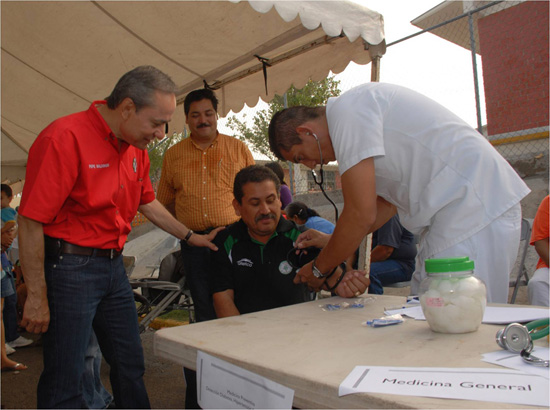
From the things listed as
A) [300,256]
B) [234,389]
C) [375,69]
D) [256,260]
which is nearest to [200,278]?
[256,260]

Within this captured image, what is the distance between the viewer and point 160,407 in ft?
10.7

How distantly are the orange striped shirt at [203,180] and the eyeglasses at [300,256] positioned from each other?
1.05 m

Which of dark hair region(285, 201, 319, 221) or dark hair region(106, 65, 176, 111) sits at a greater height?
dark hair region(106, 65, 176, 111)

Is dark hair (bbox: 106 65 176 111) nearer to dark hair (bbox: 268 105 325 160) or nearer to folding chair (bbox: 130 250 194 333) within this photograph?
dark hair (bbox: 268 105 325 160)

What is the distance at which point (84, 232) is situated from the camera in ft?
6.90

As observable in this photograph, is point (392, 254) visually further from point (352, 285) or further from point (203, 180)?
point (352, 285)

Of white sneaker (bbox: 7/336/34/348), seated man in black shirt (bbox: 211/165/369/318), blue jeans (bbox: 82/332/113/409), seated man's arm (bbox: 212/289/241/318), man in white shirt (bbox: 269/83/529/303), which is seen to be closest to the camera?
man in white shirt (bbox: 269/83/529/303)

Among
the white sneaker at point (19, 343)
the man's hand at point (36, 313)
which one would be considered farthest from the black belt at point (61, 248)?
the white sneaker at point (19, 343)

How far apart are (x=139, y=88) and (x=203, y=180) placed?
126 centimetres

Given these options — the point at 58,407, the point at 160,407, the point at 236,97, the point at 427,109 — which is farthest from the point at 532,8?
the point at 58,407

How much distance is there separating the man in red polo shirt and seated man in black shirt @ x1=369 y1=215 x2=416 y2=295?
2.05 m

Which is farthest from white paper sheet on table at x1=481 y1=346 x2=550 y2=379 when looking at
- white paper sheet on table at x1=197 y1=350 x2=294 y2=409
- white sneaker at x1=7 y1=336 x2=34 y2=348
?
white sneaker at x1=7 y1=336 x2=34 y2=348

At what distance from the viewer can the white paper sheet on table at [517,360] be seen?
81 centimetres

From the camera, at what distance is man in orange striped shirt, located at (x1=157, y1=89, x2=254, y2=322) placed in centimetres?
315
